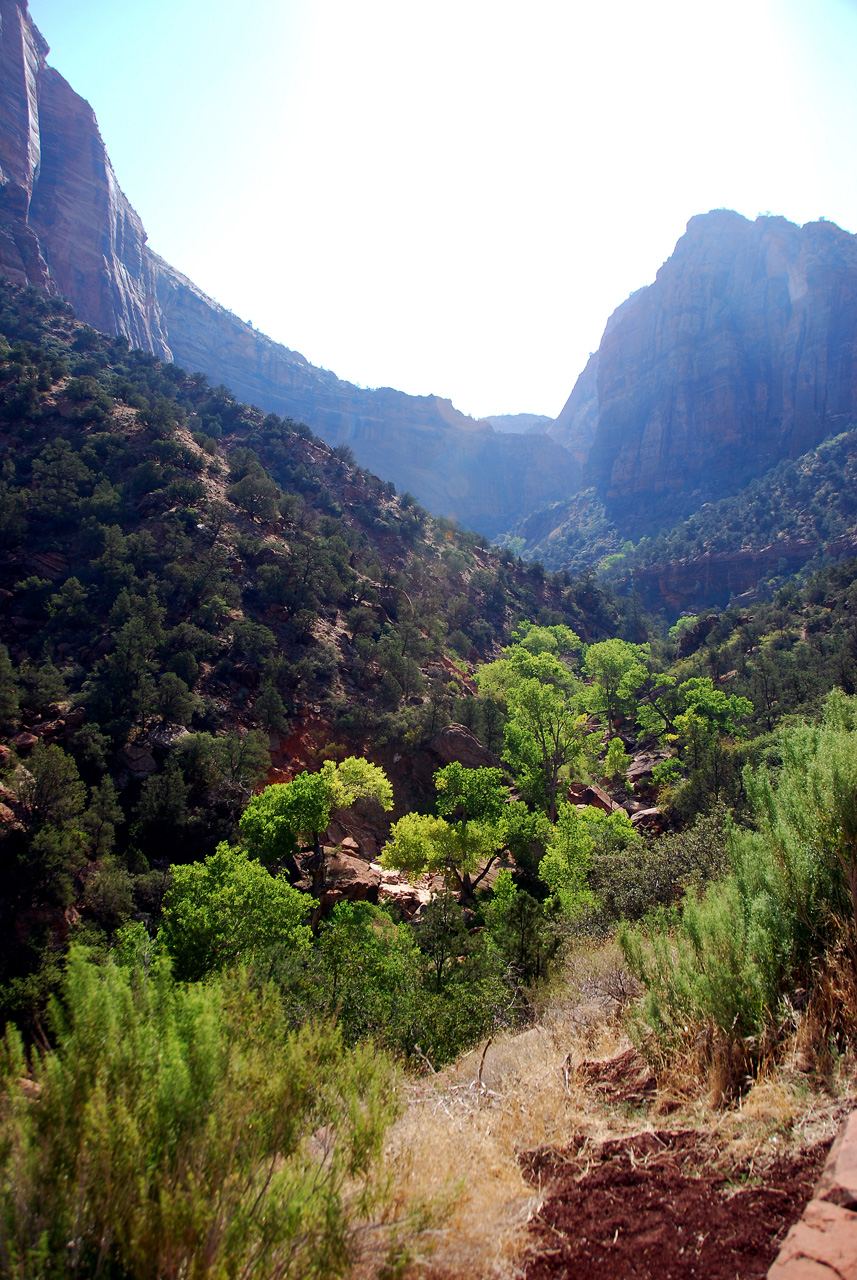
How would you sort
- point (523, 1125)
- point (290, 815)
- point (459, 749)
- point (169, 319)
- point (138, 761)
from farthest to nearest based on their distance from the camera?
point (169, 319) < point (459, 749) < point (138, 761) < point (290, 815) < point (523, 1125)

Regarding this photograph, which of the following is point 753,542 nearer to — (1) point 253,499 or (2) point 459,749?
(1) point 253,499

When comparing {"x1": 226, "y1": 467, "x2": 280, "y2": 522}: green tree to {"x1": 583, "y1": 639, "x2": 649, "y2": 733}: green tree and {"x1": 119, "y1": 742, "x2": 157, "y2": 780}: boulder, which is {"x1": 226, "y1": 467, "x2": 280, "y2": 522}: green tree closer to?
{"x1": 119, "y1": 742, "x2": 157, "y2": 780}: boulder

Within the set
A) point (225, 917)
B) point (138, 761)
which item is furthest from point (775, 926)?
point (138, 761)

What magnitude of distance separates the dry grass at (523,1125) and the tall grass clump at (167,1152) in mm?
519

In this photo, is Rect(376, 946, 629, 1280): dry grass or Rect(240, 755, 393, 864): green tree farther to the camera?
Rect(240, 755, 393, 864): green tree

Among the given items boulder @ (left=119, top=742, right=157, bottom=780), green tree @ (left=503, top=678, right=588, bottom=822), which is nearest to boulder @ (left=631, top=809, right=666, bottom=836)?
green tree @ (left=503, top=678, right=588, bottom=822)

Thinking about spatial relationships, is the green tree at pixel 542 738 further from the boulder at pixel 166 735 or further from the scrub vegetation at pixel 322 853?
the boulder at pixel 166 735

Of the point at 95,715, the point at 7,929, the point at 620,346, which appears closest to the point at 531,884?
the point at 7,929

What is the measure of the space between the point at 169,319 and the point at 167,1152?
155m

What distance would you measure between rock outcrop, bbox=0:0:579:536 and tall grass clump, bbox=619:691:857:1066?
283 feet

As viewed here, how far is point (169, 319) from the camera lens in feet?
419

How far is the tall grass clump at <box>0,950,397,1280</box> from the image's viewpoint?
9.11ft

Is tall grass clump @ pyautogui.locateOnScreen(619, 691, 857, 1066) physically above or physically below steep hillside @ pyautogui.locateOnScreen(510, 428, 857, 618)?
below

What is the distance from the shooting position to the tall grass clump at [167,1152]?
278cm
